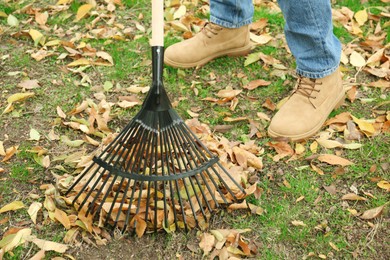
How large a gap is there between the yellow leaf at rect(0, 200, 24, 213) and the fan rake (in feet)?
0.74

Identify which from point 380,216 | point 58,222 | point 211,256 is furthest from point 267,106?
point 58,222

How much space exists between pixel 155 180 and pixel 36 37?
5.93 feet

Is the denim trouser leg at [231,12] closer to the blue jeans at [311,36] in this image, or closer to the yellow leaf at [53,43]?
the blue jeans at [311,36]

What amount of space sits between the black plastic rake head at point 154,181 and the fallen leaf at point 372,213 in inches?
20.8

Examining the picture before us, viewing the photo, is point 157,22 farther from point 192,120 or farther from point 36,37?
point 36,37

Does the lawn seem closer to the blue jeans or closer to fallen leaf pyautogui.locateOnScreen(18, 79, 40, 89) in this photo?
fallen leaf pyautogui.locateOnScreen(18, 79, 40, 89)

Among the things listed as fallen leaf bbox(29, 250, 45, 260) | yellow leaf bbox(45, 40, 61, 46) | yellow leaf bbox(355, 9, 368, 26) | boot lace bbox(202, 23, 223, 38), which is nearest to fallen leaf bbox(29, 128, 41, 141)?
fallen leaf bbox(29, 250, 45, 260)

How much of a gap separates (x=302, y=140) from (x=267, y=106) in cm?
33

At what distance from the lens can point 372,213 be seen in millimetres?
2191

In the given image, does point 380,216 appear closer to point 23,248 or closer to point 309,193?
point 309,193

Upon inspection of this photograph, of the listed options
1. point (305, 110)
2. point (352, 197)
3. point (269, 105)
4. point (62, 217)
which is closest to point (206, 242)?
point (62, 217)

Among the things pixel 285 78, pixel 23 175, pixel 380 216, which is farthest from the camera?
pixel 285 78

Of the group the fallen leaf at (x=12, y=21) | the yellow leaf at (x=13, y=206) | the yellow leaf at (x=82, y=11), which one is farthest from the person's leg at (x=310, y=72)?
the fallen leaf at (x=12, y=21)

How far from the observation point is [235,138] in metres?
2.65
